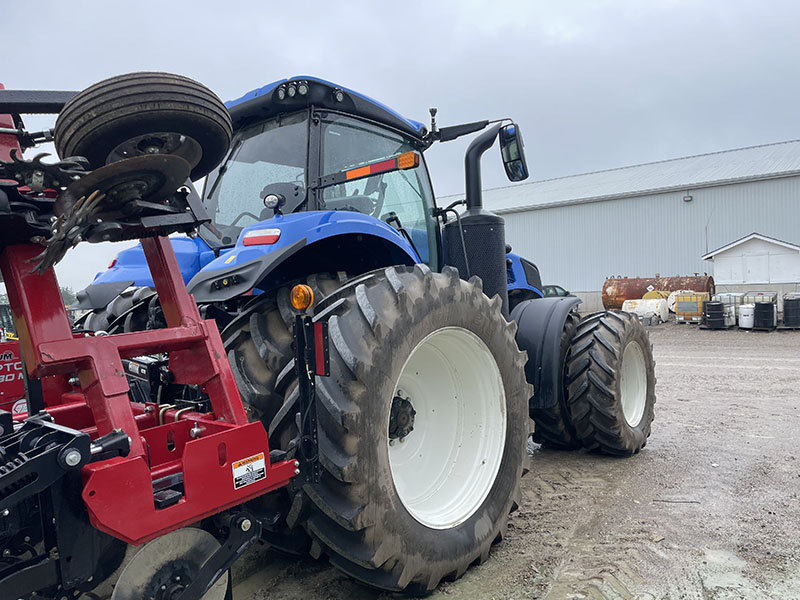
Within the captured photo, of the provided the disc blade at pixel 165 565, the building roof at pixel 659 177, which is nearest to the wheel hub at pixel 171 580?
the disc blade at pixel 165 565

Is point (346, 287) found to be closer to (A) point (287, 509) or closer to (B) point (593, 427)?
(A) point (287, 509)

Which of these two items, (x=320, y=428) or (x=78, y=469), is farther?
(x=320, y=428)

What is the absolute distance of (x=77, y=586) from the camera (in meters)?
1.70

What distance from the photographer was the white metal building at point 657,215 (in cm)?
2597

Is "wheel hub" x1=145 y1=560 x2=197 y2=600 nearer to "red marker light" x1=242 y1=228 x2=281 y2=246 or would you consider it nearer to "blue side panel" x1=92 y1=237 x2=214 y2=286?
"red marker light" x1=242 y1=228 x2=281 y2=246

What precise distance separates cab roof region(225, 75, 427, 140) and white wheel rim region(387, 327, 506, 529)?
1500 millimetres

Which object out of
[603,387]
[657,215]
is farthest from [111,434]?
[657,215]

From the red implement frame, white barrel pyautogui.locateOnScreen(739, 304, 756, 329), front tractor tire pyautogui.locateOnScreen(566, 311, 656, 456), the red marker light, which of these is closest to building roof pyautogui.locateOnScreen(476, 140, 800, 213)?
white barrel pyautogui.locateOnScreen(739, 304, 756, 329)

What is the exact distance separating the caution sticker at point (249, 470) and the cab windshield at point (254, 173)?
1.61 m

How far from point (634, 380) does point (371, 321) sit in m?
3.62

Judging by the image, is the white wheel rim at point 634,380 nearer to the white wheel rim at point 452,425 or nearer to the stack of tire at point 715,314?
the white wheel rim at point 452,425

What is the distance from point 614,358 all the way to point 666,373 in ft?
19.6

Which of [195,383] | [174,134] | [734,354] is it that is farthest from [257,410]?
[734,354]

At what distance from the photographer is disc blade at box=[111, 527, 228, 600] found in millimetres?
1763
